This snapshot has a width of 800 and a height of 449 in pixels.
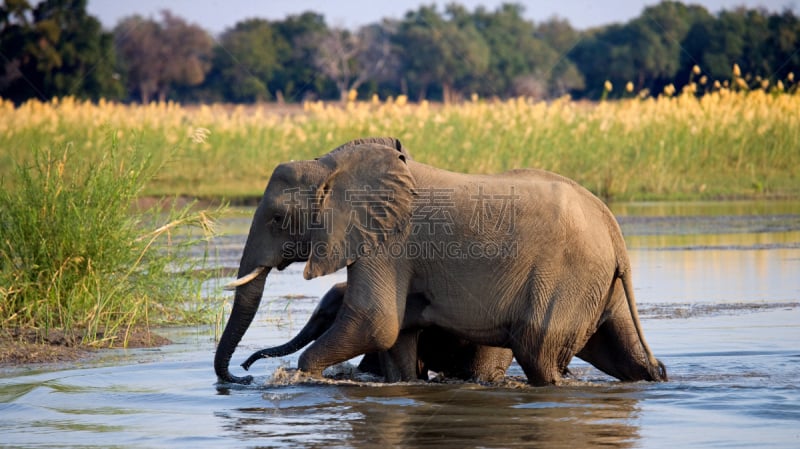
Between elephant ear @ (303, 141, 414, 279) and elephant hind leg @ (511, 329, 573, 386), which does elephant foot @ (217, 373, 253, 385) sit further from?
elephant hind leg @ (511, 329, 573, 386)

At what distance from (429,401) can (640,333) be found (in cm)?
127

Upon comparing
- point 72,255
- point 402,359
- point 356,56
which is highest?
point 356,56

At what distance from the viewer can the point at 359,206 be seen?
7.40 metres

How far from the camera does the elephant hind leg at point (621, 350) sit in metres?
7.58

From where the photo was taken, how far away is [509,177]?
7582mm

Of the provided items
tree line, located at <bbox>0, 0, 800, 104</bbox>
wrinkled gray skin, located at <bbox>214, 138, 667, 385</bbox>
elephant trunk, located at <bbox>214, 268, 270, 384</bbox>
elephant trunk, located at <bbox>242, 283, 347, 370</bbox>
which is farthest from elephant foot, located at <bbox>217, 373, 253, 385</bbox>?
tree line, located at <bbox>0, 0, 800, 104</bbox>

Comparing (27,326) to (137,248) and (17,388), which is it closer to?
(137,248)

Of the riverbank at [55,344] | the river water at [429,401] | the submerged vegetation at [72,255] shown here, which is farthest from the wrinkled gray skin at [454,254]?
the submerged vegetation at [72,255]

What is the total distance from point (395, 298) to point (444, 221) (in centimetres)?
52

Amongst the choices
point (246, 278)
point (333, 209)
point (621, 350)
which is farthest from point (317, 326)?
point (621, 350)

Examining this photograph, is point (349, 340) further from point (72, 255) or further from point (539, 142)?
point (539, 142)

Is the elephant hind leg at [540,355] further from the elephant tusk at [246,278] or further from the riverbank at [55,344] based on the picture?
the riverbank at [55,344]

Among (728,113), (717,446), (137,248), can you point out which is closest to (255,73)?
(728,113)

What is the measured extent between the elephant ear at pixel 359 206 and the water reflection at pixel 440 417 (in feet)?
2.58
